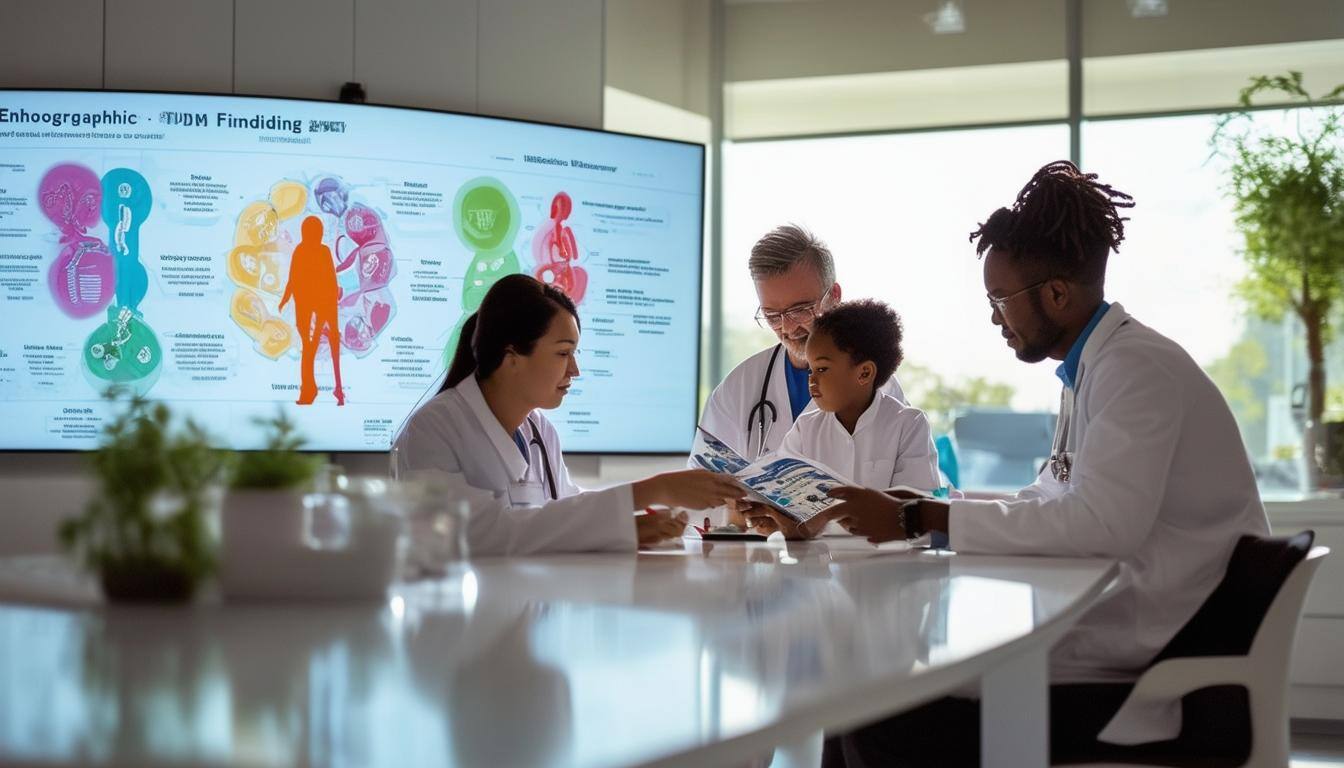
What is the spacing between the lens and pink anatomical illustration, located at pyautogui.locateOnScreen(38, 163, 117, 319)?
4062mm

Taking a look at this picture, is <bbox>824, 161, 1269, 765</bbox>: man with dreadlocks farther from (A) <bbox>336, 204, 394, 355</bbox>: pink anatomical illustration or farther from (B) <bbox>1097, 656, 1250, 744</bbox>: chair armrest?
(A) <bbox>336, 204, 394, 355</bbox>: pink anatomical illustration

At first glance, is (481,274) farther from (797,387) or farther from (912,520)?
(912,520)

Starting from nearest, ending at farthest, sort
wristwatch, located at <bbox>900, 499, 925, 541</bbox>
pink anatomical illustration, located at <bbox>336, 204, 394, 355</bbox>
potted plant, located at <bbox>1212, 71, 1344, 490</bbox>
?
1. wristwatch, located at <bbox>900, 499, 925, 541</bbox>
2. pink anatomical illustration, located at <bbox>336, 204, 394, 355</bbox>
3. potted plant, located at <bbox>1212, 71, 1344, 490</bbox>

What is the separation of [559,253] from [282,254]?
99 cm

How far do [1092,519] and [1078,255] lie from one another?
0.56 meters

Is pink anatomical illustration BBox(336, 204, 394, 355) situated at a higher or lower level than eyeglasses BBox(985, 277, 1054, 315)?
higher

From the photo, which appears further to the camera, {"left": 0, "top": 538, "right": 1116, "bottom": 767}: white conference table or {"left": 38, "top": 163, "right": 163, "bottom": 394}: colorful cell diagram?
{"left": 38, "top": 163, "right": 163, "bottom": 394}: colorful cell diagram

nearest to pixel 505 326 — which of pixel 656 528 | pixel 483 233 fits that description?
pixel 656 528

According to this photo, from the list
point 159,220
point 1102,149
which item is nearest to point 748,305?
point 1102,149

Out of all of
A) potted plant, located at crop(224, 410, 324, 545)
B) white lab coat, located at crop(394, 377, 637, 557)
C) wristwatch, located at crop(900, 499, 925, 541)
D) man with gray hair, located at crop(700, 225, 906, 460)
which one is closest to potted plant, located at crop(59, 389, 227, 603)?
potted plant, located at crop(224, 410, 324, 545)

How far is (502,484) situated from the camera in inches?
102

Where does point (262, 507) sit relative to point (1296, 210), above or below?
below

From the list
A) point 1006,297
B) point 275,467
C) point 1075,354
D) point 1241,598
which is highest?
point 1006,297

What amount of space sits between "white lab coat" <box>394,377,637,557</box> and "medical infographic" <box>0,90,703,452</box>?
1388 millimetres
